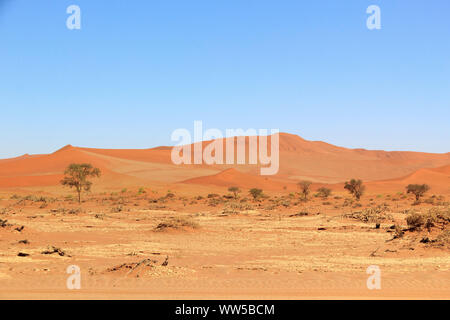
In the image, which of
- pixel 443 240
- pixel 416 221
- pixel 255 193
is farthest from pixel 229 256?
pixel 255 193

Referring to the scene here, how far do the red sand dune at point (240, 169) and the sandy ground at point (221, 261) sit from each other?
167 ft

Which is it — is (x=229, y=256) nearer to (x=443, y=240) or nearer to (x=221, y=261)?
(x=221, y=261)

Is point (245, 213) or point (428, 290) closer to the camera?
point (428, 290)

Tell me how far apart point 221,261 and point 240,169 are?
10461 cm

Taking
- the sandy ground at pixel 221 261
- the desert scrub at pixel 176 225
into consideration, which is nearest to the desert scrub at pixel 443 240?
the sandy ground at pixel 221 261

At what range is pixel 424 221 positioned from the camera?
58.1 feet

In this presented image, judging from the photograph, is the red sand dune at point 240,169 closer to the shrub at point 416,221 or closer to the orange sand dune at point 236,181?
the orange sand dune at point 236,181

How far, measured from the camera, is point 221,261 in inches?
542

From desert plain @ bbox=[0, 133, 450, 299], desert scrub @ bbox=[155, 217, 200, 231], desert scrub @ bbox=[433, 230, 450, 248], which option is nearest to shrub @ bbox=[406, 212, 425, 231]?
desert plain @ bbox=[0, 133, 450, 299]
